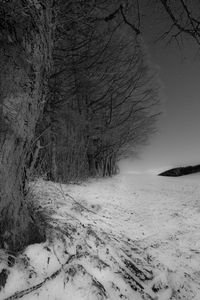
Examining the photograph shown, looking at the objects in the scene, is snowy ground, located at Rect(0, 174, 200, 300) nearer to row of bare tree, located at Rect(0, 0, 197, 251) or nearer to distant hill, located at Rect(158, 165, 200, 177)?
row of bare tree, located at Rect(0, 0, 197, 251)

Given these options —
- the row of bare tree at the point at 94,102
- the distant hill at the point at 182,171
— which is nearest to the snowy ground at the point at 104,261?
the row of bare tree at the point at 94,102

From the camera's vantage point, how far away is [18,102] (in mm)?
1532

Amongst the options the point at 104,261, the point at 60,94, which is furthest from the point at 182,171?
the point at 104,261

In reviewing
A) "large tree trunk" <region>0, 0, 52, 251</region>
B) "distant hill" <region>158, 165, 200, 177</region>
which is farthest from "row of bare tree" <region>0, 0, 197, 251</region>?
"distant hill" <region>158, 165, 200, 177</region>

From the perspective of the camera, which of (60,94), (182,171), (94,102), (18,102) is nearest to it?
(18,102)

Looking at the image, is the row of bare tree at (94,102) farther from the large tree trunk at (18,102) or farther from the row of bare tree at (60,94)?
the large tree trunk at (18,102)

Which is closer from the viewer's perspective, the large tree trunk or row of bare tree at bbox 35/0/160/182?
the large tree trunk

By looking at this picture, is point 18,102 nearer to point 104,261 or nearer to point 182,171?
point 104,261

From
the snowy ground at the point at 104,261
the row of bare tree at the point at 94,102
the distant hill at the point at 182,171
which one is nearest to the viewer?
the snowy ground at the point at 104,261

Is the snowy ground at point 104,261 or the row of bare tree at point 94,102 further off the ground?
the row of bare tree at point 94,102

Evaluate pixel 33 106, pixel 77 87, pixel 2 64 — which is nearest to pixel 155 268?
pixel 33 106

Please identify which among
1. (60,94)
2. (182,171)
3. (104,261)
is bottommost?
(104,261)

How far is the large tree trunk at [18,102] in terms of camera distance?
148 centimetres

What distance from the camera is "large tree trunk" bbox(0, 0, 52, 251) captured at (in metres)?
1.48
